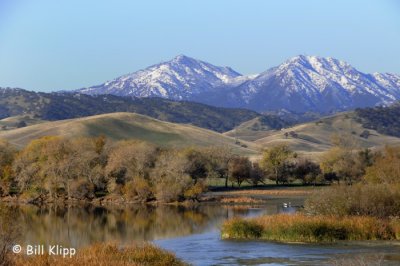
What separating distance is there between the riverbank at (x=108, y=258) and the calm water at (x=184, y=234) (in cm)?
188

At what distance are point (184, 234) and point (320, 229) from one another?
1410cm

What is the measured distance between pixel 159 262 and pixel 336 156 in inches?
3864

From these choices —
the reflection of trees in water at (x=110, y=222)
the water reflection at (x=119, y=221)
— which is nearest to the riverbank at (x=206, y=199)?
the water reflection at (x=119, y=221)

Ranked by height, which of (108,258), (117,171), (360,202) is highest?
(117,171)

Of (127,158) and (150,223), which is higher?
(127,158)

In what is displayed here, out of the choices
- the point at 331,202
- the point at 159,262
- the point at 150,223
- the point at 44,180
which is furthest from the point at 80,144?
the point at 159,262

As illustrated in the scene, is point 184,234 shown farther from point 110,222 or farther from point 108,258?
point 108,258

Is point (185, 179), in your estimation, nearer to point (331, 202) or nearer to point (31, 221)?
point (31, 221)

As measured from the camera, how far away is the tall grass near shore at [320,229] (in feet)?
168

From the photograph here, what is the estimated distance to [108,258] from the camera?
3372 centimetres

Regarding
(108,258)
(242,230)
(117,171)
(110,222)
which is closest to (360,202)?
(242,230)

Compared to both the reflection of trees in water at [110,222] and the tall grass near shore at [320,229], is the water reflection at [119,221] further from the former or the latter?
the tall grass near shore at [320,229]

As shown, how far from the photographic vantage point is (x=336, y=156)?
132m

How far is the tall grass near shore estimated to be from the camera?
51.1m
